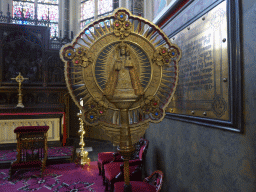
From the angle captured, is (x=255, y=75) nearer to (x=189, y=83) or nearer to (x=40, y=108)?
(x=189, y=83)

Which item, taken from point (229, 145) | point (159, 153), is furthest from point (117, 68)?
point (159, 153)

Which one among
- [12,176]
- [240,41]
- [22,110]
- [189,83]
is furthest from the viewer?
[22,110]

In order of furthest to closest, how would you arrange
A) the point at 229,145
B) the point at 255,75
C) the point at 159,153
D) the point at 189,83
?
the point at 159,153 < the point at 189,83 < the point at 229,145 < the point at 255,75

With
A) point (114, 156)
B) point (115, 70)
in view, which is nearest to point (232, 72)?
point (115, 70)

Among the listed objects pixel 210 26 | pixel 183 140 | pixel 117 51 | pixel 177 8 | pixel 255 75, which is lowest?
pixel 183 140

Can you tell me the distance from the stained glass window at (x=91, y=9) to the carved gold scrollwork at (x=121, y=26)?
6534 mm

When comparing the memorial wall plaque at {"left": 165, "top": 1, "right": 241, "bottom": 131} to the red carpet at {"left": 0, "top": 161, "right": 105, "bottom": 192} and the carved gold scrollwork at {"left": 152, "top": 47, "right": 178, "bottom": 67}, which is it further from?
the red carpet at {"left": 0, "top": 161, "right": 105, "bottom": 192}

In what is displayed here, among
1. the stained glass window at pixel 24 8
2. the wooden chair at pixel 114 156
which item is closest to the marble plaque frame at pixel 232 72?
the wooden chair at pixel 114 156

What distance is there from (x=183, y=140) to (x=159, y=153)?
76 centimetres

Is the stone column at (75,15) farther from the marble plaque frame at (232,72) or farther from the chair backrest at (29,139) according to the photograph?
the marble plaque frame at (232,72)

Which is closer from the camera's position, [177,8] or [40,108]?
[177,8]

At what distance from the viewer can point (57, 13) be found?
824 centimetres

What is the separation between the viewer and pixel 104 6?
7.48m

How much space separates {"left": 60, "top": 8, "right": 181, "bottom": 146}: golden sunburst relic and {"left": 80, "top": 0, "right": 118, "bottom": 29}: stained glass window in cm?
658
